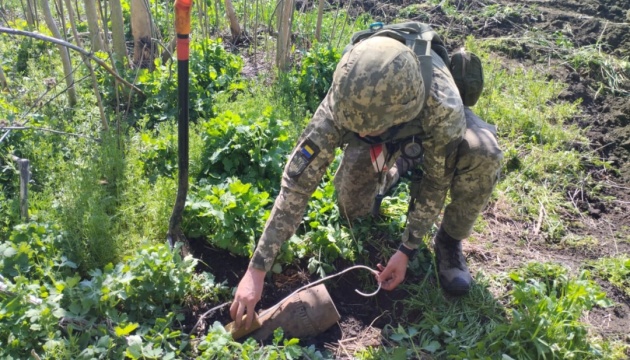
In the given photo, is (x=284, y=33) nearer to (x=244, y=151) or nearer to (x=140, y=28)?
(x=140, y=28)

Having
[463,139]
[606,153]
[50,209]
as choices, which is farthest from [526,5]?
[50,209]

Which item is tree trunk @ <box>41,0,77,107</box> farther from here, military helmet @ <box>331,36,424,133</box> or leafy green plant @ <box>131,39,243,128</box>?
military helmet @ <box>331,36,424,133</box>

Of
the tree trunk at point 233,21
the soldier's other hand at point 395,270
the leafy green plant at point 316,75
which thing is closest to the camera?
the soldier's other hand at point 395,270

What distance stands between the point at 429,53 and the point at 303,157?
0.81 metres

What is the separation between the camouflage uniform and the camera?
8.20 ft

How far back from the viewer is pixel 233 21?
5934mm

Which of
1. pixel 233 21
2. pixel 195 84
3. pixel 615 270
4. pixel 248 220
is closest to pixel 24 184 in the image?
pixel 248 220

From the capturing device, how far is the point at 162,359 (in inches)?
89.8

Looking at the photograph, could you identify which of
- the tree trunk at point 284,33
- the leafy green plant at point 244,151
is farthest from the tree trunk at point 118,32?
the leafy green plant at point 244,151

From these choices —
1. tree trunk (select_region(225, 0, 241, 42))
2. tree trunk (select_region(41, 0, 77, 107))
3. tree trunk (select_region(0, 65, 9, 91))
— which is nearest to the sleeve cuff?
tree trunk (select_region(41, 0, 77, 107))

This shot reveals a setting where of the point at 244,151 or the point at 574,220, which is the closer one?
the point at 244,151

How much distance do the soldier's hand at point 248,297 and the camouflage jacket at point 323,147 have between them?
0.16ft

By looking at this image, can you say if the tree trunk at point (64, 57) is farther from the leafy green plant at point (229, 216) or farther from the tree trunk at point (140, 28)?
the leafy green plant at point (229, 216)

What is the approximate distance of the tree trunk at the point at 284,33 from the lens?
4785 millimetres
